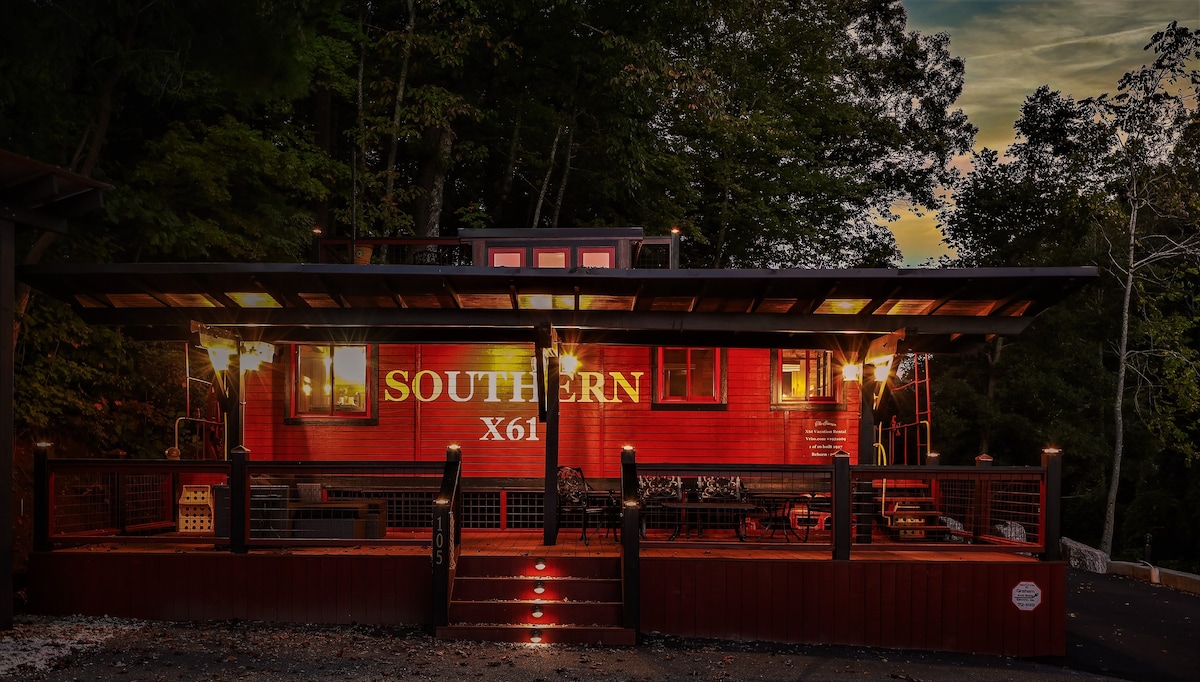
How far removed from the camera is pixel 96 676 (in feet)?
26.4

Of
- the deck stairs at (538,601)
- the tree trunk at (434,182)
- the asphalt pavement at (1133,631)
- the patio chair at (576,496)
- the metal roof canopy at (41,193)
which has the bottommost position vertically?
the asphalt pavement at (1133,631)

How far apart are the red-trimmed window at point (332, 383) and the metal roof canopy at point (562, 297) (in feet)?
6.07

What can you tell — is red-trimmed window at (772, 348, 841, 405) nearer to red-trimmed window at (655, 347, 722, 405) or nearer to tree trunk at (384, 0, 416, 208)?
red-trimmed window at (655, 347, 722, 405)

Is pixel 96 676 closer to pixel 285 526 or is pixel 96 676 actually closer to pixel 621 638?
pixel 285 526

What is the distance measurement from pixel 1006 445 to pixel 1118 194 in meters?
10.1

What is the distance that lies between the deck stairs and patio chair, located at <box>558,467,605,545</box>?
4.10 feet

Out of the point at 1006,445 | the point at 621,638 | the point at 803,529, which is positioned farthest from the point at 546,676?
the point at 1006,445

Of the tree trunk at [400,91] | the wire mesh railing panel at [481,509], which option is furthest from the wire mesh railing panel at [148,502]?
the tree trunk at [400,91]

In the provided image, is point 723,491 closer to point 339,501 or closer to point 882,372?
point 882,372

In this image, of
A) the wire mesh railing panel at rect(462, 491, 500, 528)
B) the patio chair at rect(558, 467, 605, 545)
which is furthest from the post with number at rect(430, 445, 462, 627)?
the wire mesh railing panel at rect(462, 491, 500, 528)

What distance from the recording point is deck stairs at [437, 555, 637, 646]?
950 cm

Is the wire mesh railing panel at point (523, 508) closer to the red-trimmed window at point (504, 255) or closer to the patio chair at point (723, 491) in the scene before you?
the patio chair at point (723, 491)

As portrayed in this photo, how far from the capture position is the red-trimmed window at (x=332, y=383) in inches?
547

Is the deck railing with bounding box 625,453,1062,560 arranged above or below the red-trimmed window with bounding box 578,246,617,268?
below
